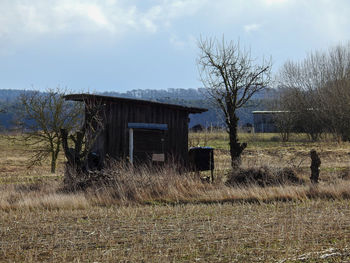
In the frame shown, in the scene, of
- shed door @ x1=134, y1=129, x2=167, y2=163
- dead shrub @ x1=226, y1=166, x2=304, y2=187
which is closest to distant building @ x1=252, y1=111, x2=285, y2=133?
shed door @ x1=134, y1=129, x2=167, y2=163

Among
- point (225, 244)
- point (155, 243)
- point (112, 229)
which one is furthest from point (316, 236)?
point (112, 229)

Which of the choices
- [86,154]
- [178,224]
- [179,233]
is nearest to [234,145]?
[86,154]

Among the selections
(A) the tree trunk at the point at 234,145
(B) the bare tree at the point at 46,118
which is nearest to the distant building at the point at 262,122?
(B) the bare tree at the point at 46,118

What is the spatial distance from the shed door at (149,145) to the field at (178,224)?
3.91 meters

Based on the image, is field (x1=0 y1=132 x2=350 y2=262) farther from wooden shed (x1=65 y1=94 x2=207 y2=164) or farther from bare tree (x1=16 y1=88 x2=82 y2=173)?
bare tree (x1=16 y1=88 x2=82 y2=173)

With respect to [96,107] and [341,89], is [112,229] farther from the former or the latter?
[341,89]

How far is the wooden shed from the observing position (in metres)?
16.7

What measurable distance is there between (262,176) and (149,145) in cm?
516

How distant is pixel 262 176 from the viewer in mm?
13812

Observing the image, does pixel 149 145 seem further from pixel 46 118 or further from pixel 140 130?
pixel 46 118

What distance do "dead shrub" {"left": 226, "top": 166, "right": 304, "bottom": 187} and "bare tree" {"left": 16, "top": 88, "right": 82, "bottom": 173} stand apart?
11.4m

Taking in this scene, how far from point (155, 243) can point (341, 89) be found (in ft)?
110

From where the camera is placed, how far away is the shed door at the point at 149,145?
1709cm

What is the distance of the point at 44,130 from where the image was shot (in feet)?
75.0
